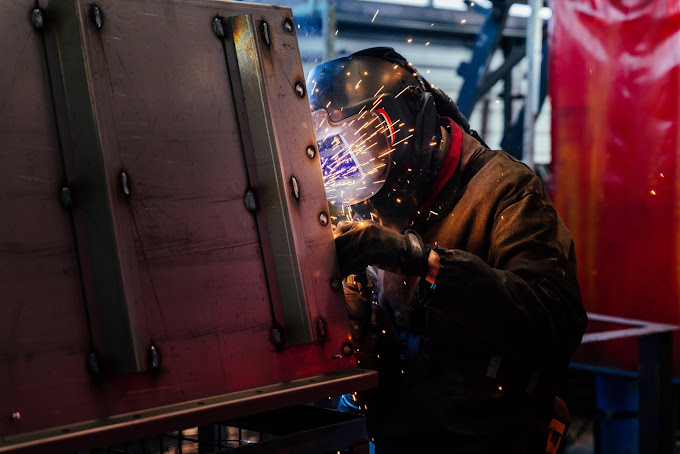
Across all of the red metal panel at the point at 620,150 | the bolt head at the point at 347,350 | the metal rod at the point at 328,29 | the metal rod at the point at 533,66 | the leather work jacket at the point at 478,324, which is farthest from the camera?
the metal rod at the point at 533,66

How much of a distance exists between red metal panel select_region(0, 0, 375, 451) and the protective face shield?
47 cm

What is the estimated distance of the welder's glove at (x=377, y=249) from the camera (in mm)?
1510

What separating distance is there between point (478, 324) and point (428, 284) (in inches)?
6.5

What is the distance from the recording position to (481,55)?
18.1ft

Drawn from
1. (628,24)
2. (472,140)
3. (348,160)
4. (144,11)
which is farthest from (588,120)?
(144,11)

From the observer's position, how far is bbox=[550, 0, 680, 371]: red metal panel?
139 inches

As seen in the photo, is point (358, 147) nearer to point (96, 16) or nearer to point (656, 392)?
point (96, 16)

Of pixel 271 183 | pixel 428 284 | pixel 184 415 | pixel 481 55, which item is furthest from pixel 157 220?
pixel 481 55

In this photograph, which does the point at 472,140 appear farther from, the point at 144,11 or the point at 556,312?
the point at 144,11

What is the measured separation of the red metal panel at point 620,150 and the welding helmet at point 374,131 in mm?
2053

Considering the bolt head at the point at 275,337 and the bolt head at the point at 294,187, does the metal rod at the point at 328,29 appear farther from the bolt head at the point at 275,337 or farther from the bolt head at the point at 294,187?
the bolt head at the point at 275,337

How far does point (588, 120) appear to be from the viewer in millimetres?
3799

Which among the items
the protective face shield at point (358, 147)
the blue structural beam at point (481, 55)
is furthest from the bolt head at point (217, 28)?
the blue structural beam at point (481, 55)

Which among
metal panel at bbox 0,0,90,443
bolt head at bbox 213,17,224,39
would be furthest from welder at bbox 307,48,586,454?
metal panel at bbox 0,0,90,443
